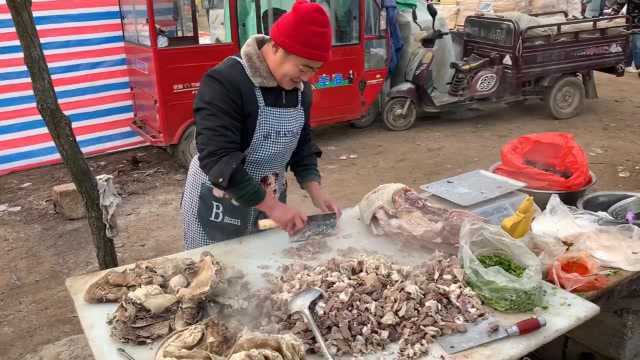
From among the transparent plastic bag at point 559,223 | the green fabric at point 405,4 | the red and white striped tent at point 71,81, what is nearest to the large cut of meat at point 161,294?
the transparent plastic bag at point 559,223

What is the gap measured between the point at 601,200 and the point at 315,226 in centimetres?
188

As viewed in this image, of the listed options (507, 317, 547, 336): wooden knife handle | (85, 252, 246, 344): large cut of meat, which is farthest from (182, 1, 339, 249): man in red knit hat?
(507, 317, 547, 336): wooden knife handle

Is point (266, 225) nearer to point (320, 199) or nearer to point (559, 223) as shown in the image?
point (320, 199)

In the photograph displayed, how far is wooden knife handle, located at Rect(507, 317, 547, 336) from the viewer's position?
66.9 inches

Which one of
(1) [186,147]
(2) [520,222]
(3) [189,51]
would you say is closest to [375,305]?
(2) [520,222]

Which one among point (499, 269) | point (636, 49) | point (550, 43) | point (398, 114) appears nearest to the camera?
point (499, 269)

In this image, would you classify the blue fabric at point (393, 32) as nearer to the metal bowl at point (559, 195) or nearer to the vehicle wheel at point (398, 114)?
the vehicle wheel at point (398, 114)

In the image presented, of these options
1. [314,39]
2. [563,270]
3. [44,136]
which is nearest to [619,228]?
[563,270]

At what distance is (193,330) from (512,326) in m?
0.98

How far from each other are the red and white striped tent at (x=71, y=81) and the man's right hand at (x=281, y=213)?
4.71 metres

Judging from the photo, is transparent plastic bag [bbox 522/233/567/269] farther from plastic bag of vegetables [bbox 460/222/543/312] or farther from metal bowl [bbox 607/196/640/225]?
metal bowl [bbox 607/196/640/225]

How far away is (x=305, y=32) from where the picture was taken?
1.91 metres

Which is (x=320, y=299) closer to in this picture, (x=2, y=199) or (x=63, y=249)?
(x=63, y=249)

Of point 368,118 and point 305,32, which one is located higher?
point 305,32
